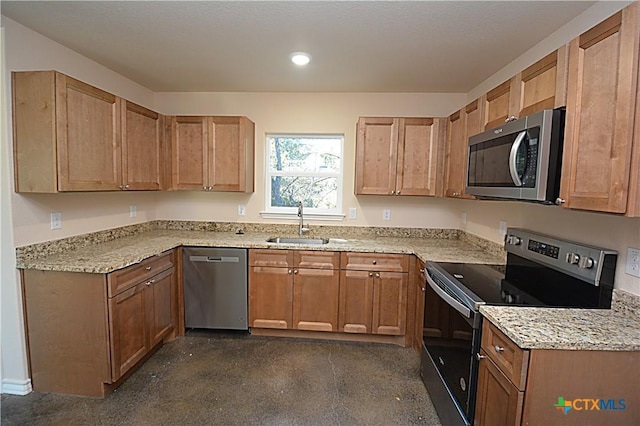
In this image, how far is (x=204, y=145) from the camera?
3.13 m

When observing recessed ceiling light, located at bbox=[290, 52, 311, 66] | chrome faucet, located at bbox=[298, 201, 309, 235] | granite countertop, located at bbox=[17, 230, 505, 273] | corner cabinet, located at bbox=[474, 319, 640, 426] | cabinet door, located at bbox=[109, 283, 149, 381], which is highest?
recessed ceiling light, located at bbox=[290, 52, 311, 66]

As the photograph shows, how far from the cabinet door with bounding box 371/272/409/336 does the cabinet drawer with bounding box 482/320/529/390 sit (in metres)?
1.32

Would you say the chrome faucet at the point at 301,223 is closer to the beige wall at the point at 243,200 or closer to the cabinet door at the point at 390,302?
the beige wall at the point at 243,200

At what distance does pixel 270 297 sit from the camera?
9.62 feet

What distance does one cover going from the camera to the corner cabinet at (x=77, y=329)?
204 centimetres

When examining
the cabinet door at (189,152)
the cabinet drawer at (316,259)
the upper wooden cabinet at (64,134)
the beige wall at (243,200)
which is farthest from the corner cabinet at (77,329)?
the cabinet drawer at (316,259)

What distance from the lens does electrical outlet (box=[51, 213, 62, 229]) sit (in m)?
2.28

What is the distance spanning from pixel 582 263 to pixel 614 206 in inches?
19.8

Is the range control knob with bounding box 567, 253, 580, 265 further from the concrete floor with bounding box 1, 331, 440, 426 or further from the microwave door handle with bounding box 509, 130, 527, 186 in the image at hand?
the concrete floor with bounding box 1, 331, 440, 426

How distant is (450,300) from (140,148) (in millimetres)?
2817

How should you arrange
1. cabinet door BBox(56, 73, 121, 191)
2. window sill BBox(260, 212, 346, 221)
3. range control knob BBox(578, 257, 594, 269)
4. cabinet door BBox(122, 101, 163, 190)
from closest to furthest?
range control knob BBox(578, 257, 594, 269)
cabinet door BBox(56, 73, 121, 191)
cabinet door BBox(122, 101, 163, 190)
window sill BBox(260, 212, 346, 221)

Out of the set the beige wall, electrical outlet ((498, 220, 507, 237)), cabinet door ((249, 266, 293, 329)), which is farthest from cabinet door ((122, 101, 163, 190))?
electrical outlet ((498, 220, 507, 237))

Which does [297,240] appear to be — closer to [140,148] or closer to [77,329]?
[140,148]

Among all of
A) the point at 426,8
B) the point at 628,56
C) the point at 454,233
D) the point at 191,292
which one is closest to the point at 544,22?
the point at 426,8
